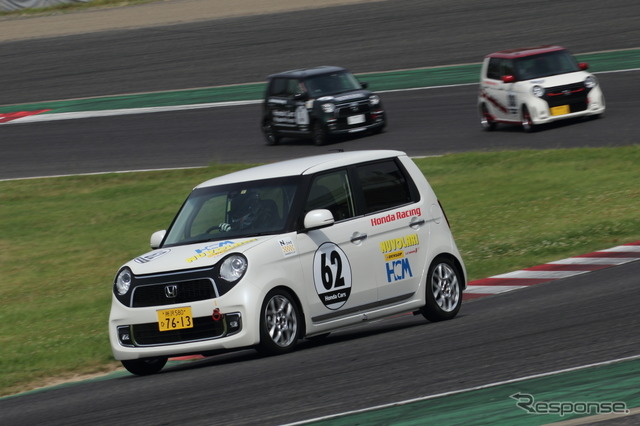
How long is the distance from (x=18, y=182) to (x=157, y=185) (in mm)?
4107

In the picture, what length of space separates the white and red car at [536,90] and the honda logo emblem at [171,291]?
17074 millimetres

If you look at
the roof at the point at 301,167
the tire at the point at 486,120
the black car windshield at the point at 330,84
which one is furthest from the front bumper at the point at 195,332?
the black car windshield at the point at 330,84

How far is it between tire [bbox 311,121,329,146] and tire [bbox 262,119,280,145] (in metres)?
1.18

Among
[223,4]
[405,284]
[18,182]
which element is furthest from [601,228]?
[223,4]

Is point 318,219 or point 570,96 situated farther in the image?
point 570,96

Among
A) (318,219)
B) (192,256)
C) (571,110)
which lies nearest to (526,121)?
(571,110)

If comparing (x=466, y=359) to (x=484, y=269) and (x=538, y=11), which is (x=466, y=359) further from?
(x=538, y=11)

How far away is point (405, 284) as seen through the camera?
10.7 m

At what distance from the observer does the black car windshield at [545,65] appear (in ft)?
84.7

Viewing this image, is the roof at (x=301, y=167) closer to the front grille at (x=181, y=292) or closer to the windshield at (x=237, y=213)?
the windshield at (x=237, y=213)

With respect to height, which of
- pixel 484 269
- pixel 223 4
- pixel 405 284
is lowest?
pixel 484 269

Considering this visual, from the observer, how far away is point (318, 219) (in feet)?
31.9

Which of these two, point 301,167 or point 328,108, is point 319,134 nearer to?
point 328,108

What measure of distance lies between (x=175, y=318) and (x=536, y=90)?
17.3 meters
